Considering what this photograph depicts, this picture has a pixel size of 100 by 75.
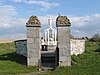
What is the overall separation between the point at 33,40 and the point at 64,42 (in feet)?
6.88

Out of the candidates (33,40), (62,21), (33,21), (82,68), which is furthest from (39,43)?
(82,68)

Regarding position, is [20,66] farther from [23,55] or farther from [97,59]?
[97,59]

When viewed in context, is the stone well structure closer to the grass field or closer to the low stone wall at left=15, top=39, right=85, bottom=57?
the grass field

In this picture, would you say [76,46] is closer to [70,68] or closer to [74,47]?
[74,47]

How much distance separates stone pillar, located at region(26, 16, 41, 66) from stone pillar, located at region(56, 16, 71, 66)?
55.4 inches

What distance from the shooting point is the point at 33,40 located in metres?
19.8

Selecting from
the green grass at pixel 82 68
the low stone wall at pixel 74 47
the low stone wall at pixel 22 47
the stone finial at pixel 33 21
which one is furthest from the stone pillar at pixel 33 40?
the low stone wall at pixel 74 47

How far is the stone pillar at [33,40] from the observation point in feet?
64.5

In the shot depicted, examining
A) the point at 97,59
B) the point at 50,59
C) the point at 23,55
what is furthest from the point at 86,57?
the point at 23,55

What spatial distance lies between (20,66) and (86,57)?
223 inches

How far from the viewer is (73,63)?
1967 cm

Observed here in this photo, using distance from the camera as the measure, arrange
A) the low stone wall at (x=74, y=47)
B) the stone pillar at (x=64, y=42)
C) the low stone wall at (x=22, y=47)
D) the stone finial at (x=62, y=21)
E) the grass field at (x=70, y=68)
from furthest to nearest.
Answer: the low stone wall at (x=74, y=47) → the low stone wall at (x=22, y=47) → the stone finial at (x=62, y=21) → the stone pillar at (x=64, y=42) → the grass field at (x=70, y=68)

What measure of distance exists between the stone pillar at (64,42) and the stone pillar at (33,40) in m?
1.41

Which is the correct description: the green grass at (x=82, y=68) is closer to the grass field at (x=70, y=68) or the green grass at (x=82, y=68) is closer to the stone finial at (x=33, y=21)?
the grass field at (x=70, y=68)
